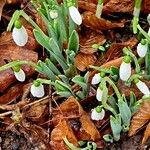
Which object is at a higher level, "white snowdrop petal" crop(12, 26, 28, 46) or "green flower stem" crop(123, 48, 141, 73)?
"white snowdrop petal" crop(12, 26, 28, 46)

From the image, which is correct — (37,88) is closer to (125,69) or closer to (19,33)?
(19,33)

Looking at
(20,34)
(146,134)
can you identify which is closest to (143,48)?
(146,134)

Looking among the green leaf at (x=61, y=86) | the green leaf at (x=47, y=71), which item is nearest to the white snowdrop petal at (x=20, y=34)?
the green leaf at (x=47, y=71)

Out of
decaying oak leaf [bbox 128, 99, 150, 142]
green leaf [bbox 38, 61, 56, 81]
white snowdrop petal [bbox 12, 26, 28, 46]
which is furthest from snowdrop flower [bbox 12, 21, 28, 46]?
decaying oak leaf [bbox 128, 99, 150, 142]

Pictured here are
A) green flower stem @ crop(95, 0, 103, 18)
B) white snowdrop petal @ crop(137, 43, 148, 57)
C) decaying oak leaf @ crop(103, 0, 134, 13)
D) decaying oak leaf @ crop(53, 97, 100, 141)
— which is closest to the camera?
white snowdrop petal @ crop(137, 43, 148, 57)

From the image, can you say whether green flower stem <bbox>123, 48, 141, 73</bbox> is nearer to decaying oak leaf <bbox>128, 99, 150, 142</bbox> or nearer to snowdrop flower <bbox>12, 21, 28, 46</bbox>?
decaying oak leaf <bbox>128, 99, 150, 142</bbox>

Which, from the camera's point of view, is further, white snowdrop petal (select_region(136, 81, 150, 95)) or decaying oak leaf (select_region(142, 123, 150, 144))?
decaying oak leaf (select_region(142, 123, 150, 144))

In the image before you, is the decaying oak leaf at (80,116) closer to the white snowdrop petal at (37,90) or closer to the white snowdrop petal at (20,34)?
the white snowdrop petal at (37,90)
